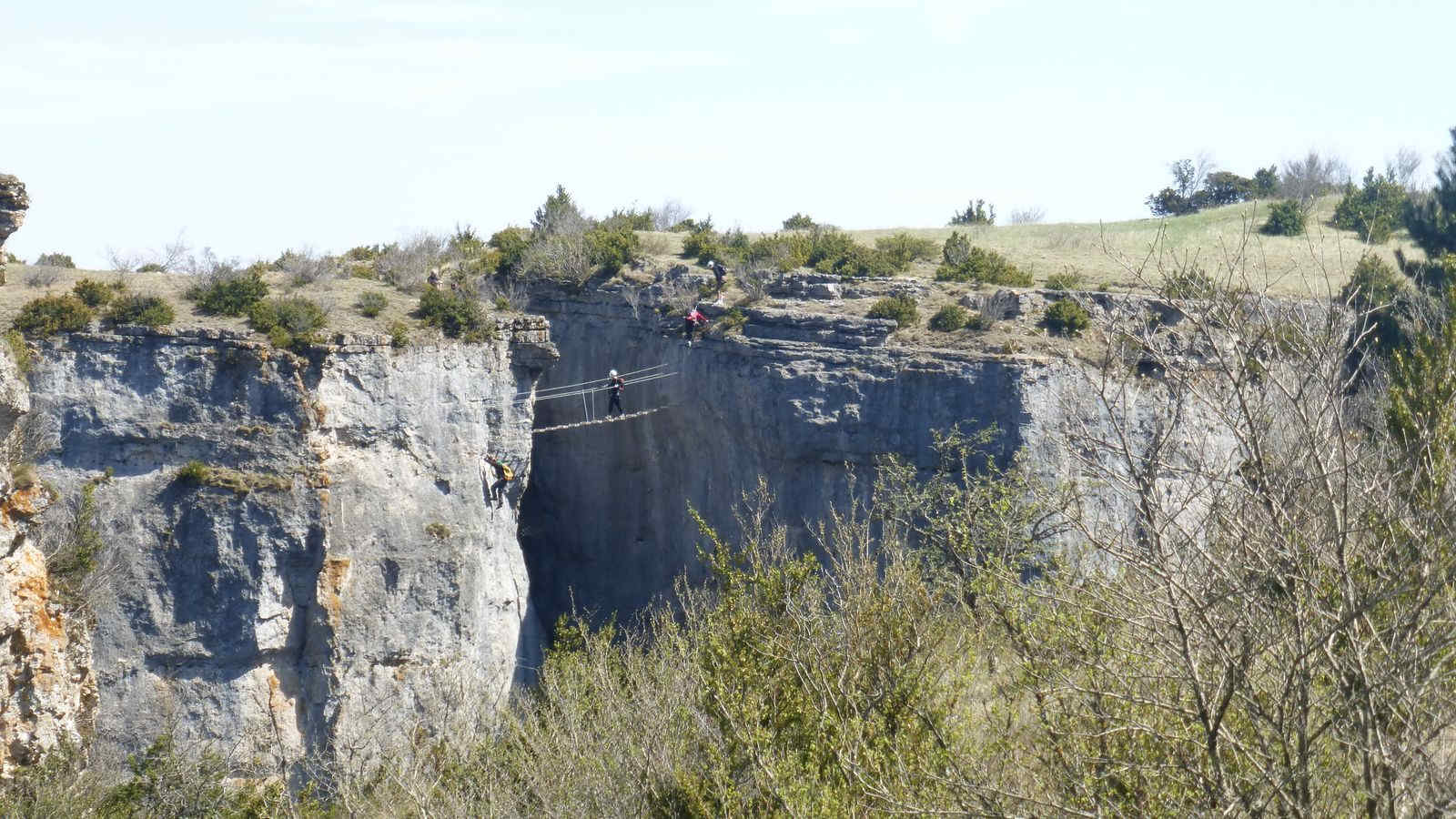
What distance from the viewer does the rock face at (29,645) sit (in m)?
22.0

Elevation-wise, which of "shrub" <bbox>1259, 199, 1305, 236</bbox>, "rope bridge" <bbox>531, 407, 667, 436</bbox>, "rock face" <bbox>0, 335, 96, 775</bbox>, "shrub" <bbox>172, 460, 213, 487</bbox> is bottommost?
"rock face" <bbox>0, 335, 96, 775</bbox>

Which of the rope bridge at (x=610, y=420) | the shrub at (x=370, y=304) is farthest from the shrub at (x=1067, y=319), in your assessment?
the shrub at (x=370, y=304)

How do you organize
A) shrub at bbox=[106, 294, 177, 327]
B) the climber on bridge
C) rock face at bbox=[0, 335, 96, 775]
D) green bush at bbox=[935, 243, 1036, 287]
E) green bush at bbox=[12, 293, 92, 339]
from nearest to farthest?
rock face at bbox=[0, 335, 96, 775] < green bush at bbox=[12, 293, 92, 339] < shrub at bbox=[106, 294, 177, 327] < the climber on bridge < green bush at bbox=[935, 243, 1036, 287]

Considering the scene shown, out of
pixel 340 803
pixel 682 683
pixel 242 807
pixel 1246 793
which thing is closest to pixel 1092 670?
pixel 1246 793

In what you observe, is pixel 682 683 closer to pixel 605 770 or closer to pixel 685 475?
pixel 605 770

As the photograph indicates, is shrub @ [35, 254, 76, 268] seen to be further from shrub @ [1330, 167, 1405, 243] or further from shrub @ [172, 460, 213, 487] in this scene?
shrub @ [1330, 167, 1405, 243]

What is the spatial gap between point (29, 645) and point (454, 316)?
10.3 metres

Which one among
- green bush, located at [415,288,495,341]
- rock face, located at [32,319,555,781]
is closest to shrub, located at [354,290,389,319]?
green bush, located at [415,288,495,341]

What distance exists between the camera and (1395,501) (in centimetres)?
1044

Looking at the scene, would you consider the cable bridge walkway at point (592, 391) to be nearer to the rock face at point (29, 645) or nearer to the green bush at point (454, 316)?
the green bush at point (454, 316)

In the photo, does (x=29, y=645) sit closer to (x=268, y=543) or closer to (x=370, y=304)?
(x=268, y=543)

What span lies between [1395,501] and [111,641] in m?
21.2

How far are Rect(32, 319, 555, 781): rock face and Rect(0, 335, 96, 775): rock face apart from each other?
0.61 meters

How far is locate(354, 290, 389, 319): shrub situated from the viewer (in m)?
28.2
